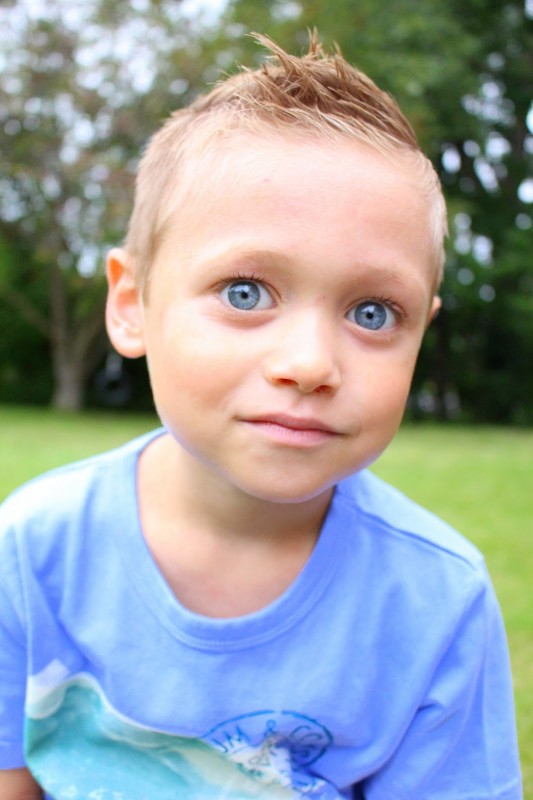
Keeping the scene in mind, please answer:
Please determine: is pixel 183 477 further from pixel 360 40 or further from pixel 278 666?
pixel 360 40

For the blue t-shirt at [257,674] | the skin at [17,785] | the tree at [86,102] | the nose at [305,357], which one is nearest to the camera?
the nose at [305,357]

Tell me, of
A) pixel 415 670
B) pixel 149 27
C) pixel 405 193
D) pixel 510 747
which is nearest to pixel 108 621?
pixel 415 670

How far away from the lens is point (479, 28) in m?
19.9

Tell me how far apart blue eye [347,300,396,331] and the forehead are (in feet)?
0.24

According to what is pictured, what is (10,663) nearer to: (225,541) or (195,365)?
(225,541)

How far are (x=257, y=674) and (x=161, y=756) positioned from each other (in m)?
0.25

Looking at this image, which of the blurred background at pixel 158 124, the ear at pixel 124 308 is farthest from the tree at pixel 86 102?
the ear at pixel 124 308

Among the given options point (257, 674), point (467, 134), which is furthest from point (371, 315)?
point (467, 134)

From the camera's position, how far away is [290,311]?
1274 mm

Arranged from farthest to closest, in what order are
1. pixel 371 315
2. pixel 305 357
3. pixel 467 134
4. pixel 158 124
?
pixel 467 134 < pixel 158 124 < pixel 371 315 < pixel 305 357

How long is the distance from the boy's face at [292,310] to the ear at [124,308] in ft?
0.66

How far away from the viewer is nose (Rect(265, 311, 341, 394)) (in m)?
1.21

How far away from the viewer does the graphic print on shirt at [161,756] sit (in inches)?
59.9

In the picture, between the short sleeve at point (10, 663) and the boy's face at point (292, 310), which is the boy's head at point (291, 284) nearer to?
the boy's face at point (292, 310)
